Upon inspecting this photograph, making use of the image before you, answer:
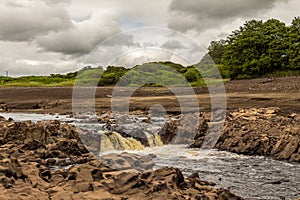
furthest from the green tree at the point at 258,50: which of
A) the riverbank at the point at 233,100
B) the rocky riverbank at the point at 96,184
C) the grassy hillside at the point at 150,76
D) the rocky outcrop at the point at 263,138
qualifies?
the rocky riverbank at the point at 96,184

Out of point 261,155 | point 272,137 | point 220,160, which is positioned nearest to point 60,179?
point 220,160

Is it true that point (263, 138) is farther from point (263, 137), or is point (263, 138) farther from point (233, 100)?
point (233, 100)

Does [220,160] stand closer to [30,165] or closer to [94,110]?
[30,165]

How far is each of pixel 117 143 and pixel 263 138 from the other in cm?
617

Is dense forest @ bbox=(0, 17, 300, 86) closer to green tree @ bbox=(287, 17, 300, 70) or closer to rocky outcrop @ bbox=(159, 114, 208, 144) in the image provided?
green tree @ bbox=(287, 17, 300, 70)

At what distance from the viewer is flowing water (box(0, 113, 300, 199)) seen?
10830 millimetres

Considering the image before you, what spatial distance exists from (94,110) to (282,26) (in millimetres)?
30288

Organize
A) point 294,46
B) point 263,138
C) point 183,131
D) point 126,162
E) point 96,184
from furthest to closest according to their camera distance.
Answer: point 294,46
point 183,131
point 263,138
point 126,162
point 96,184

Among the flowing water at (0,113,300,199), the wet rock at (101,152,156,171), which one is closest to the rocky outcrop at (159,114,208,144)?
the flowing water at (0,113,300,199)

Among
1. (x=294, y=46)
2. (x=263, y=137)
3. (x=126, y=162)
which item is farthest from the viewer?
(x=294, y=46)

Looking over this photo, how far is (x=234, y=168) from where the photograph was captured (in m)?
13.4

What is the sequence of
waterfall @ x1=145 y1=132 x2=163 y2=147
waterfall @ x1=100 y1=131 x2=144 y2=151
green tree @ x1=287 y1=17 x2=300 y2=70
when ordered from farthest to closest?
green tree @ x1=287 y1=17 x2=300 y2=70 < waterfall @ x1=145 y1=132 x2=163 y2=147 < waterfall @ x1=100 y1=131 x2=144 y2=151

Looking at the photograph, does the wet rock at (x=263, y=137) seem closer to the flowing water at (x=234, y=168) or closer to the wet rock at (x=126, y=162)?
the flowing water at (x=234, y=168)

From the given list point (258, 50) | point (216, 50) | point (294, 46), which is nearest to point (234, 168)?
point (294, 46)
